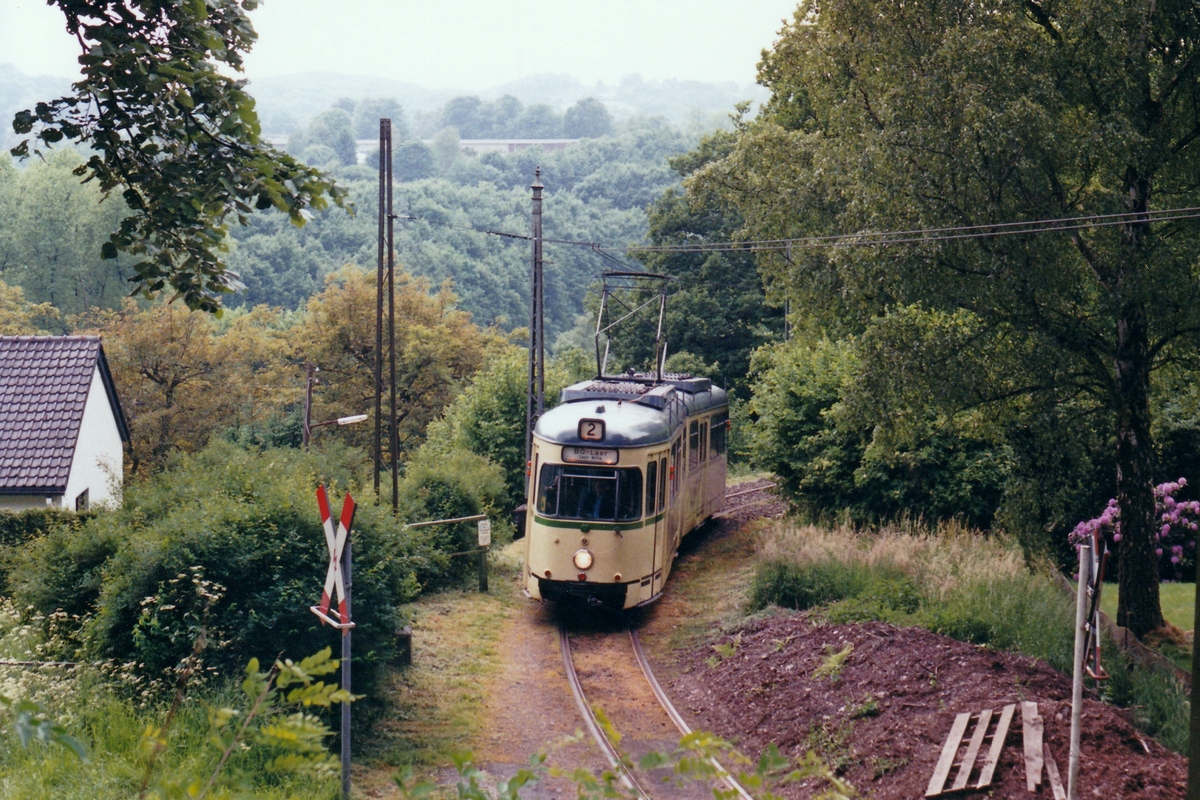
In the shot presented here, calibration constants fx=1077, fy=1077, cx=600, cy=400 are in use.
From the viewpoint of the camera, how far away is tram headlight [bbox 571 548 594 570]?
14086 millimetres

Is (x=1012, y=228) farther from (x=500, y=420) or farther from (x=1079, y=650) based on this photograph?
(x=500, y=420)

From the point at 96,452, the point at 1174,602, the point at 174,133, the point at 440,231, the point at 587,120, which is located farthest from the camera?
the point at 587,120

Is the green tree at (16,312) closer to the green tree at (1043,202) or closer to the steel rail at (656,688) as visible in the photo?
the steel rail at (656,688)

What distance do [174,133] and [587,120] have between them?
13850cm

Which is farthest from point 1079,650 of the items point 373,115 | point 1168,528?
point 373,115

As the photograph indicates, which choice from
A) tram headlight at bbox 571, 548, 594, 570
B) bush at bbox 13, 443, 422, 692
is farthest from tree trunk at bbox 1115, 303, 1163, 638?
bush at bbox 13, 443, 422, 692

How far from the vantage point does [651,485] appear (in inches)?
571

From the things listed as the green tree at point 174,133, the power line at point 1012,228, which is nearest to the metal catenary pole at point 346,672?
the green tree at point 174,133

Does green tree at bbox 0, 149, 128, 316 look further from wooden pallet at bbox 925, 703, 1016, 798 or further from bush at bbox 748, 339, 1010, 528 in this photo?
wooden pallet at bbox 925, 703, 1016, 798

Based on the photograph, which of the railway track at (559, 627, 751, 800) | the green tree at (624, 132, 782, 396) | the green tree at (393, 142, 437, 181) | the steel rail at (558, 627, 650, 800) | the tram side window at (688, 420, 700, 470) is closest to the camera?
the steel rail at (558, 627, 650, 800)

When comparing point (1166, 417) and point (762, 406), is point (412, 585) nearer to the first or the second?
point (762, 406)

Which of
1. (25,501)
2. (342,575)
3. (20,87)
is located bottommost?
(25,501)

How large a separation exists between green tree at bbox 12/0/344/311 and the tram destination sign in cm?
746

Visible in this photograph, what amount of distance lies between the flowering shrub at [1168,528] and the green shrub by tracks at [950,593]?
996 millimetres
